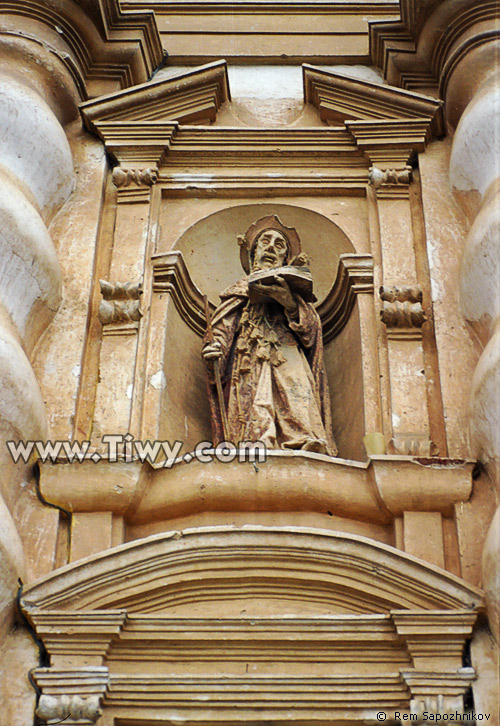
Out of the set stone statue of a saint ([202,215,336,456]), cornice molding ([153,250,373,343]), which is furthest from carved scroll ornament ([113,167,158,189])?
stone statue of a saint ([202,215,336,456])

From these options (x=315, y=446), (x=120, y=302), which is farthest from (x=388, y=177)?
(x=315, y=446)

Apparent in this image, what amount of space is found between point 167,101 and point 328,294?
1.55m

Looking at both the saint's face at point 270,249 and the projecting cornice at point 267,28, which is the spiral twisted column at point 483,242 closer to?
the saint's face at point 270,249

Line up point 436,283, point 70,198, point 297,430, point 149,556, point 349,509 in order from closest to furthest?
point 149,556
point 349,509
point 297,430
point 436,283
point 70,198

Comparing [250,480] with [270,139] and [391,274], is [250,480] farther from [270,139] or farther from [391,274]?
[270,139]

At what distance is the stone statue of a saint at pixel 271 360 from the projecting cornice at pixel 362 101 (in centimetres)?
124

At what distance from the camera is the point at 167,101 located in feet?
25.5

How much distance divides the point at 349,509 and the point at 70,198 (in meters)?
2.55

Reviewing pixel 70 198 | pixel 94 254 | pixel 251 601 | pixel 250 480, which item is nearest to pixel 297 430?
pixel 250 480

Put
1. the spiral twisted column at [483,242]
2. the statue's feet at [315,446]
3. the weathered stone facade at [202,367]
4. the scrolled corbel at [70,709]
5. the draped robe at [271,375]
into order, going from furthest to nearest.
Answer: the draped robe at [271,375], the statue's feet at [315,446], the spiral twisted column at [483,242], the weathered stone facade at [202,367], the scrolled corbel at [70,709]

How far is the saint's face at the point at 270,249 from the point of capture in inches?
273

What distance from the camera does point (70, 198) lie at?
7234 millimetres

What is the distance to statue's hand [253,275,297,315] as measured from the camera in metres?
6.54

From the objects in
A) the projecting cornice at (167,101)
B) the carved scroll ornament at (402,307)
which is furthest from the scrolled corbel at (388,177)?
the projecting cornice at (167,101)
